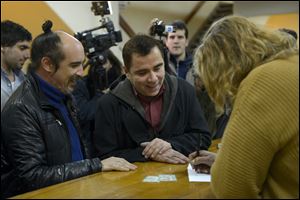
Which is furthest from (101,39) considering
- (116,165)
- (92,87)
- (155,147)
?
(116,165)

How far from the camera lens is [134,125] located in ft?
7.47

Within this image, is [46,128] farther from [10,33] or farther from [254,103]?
[254,103]

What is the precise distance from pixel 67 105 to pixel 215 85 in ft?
3.09

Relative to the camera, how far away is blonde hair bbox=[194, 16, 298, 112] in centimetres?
139

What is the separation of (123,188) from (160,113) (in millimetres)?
784

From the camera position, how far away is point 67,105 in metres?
2.13

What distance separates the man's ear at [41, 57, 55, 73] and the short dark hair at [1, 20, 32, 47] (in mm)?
267

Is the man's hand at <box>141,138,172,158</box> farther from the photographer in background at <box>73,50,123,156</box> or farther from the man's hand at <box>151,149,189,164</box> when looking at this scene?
the photographer in background at <box>73,50,123,156</box>

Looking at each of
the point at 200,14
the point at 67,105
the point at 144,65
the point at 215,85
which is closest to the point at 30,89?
the point at 67,105

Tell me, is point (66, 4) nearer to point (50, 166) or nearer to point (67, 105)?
point (67, 105)

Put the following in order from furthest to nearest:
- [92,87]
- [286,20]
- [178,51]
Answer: [286,20] < [178,51] < [92,87]

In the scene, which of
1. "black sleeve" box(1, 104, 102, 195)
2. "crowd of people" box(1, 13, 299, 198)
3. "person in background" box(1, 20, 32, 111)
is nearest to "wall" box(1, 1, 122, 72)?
"person in background" box(1, 20, 32, 111)

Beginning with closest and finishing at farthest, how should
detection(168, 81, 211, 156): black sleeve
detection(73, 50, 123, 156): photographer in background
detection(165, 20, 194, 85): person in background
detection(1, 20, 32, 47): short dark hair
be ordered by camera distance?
detection(1, 20, 32, 47): short dark hair < detection(168, 81, 211, 156): black sleeve < detection(73, 50, 123, 156): photographer in background < detection(165, 20, 194, 85): person in background

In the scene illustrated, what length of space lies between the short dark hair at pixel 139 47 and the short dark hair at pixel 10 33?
2.04 feet
